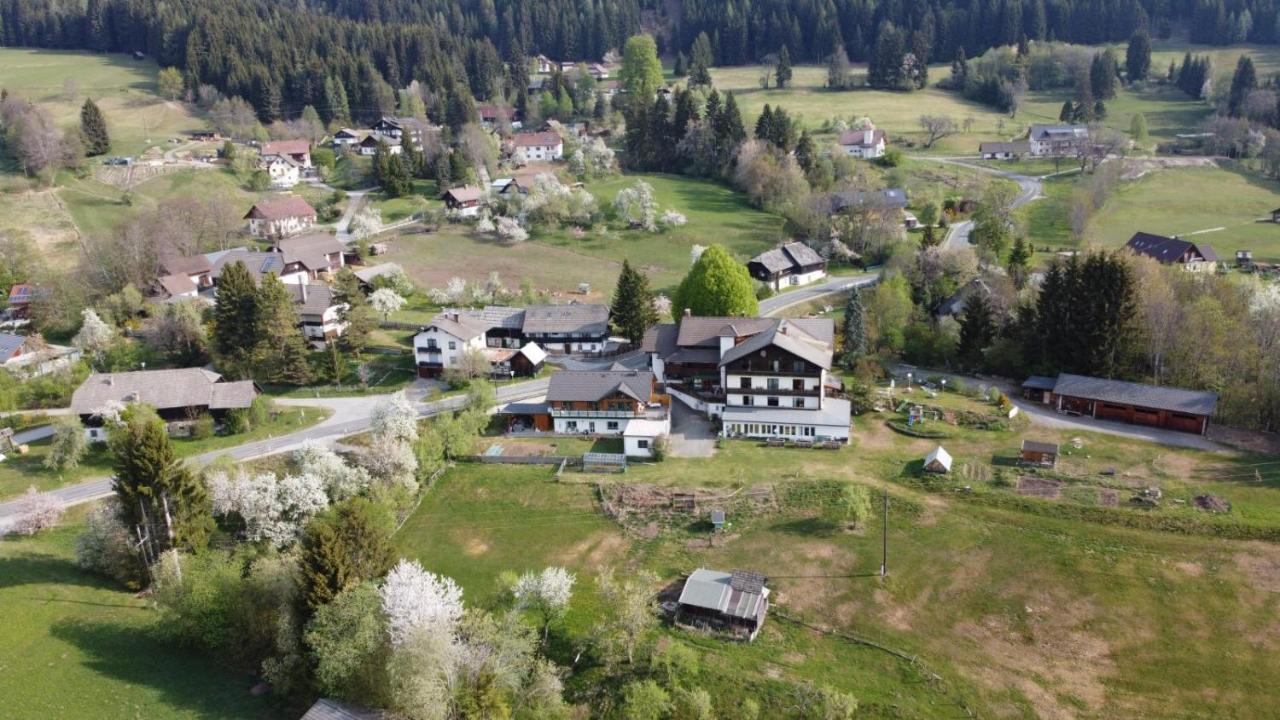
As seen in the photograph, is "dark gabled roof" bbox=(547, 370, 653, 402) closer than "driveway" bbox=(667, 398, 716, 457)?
No

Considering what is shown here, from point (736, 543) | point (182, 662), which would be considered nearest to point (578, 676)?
point (736, 543)

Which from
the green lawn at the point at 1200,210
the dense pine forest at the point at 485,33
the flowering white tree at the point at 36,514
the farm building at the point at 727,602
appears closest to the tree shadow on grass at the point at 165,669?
the flowering white tree at the point at 36,514

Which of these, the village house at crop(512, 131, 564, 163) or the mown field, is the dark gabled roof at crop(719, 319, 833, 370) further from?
the village house at crop(512, 131, 564, 163)

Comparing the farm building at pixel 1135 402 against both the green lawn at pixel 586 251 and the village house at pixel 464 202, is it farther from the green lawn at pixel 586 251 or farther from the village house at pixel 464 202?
the village house at pixel 464 202

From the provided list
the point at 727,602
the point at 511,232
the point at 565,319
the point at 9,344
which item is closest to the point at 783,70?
the point at 511,232

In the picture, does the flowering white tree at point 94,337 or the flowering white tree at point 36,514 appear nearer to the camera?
the flowering white tree at point 36,514

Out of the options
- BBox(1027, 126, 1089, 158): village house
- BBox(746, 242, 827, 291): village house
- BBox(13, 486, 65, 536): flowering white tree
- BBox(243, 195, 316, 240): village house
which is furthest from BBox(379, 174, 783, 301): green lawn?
BBox(1027, 126, 1089, 158): village house
